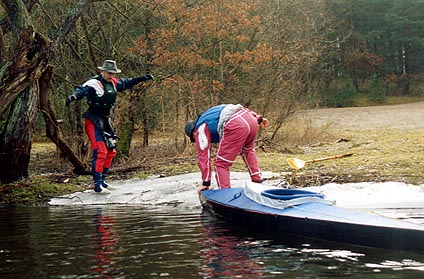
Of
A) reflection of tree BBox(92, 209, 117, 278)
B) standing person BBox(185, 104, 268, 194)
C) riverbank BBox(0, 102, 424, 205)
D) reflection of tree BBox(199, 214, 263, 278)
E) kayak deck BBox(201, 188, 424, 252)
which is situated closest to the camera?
reflection of tree BBox(199, 214, 263, 278)

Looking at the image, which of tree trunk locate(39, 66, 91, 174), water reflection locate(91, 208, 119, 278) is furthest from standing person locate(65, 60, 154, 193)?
water reflection locate(91, 208, 119, 278)

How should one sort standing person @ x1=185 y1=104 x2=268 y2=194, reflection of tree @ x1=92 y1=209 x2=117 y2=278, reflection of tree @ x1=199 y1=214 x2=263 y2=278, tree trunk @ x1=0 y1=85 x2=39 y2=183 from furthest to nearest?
tree trunk @ x1=0 y1=85 x2=39 y2=183 < standing person @ x1=185 y1=104 x2=268 y2=194 < reflection of tree @ x1=92 y1=209 x2=117 y2=278 < reflection of tree @ x1=199 y1=214 x2=263 y2=278

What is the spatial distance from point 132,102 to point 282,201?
9.01 m

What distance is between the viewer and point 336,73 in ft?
153

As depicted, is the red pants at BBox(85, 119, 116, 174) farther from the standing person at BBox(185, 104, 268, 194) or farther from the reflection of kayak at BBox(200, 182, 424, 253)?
the reflection of kayak at BBox(200, 182, 424, 253)

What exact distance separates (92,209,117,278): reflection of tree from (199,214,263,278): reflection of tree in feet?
2.70

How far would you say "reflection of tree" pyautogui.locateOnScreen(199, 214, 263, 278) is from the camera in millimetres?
5230

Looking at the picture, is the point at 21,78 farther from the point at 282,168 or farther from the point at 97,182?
the point at 282,168

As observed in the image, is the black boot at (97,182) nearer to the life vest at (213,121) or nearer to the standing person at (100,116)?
the standing person at (100,116)

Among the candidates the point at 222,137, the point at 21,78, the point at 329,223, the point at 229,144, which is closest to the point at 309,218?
the point at 329,223

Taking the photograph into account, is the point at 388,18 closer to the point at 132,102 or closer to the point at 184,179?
the point at 132,102

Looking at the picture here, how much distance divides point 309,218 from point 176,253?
1406 millimetres

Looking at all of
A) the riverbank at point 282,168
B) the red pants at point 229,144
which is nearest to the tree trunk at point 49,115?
the riverbank at point 282,168

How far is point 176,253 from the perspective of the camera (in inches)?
244
